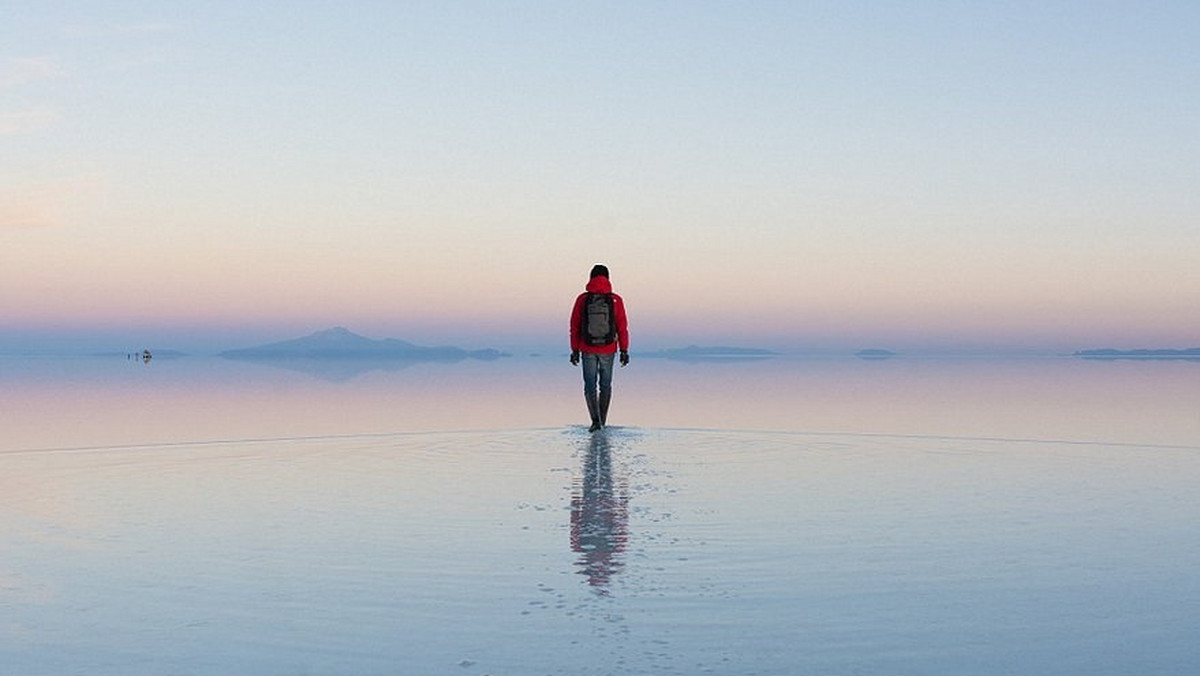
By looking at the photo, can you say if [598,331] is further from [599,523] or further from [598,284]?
[599,523]

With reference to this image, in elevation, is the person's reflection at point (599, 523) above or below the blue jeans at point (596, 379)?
below

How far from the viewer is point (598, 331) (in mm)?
19422

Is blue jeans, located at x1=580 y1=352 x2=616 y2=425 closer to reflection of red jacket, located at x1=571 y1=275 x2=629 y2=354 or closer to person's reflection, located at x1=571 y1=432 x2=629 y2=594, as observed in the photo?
reflection of red jacket, located at x1=571 y1=275 x2=629 y2=354

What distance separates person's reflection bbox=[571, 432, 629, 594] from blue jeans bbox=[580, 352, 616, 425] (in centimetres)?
484

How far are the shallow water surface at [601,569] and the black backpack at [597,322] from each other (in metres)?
4.84

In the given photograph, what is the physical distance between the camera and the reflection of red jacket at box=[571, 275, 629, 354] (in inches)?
768

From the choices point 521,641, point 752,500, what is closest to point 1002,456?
point 752,500

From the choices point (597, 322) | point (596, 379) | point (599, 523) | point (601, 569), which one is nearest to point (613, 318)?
point (597, 322)

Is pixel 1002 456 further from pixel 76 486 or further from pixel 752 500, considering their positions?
pixel 76 486

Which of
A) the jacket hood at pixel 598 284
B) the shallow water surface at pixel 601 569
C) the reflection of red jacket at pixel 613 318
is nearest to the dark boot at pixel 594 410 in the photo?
the reflection of red jacket at pixel 613 318

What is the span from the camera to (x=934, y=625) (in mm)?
6281

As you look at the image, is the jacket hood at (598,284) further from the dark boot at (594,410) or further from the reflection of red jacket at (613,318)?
the dark boot at (594,410)

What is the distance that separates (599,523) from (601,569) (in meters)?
2.06

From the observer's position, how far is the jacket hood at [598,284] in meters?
19.7
